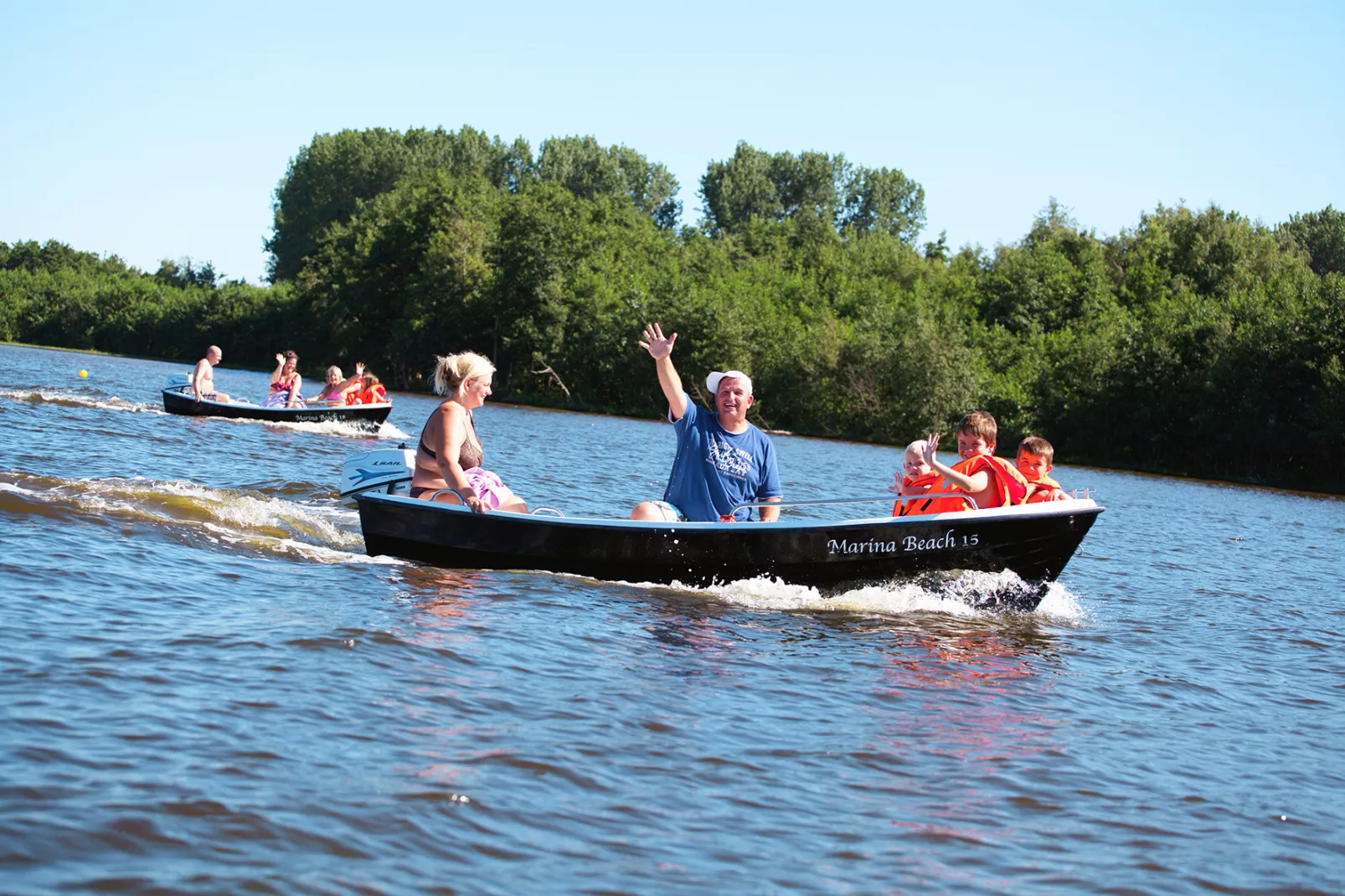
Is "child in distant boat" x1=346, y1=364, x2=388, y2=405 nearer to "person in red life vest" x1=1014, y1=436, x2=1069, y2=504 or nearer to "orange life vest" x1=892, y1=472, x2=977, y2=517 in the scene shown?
"orange life vest" x1=892, y1=472, x2=977, y2=517

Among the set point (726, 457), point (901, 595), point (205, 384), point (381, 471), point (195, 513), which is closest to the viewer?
point (726, 457)

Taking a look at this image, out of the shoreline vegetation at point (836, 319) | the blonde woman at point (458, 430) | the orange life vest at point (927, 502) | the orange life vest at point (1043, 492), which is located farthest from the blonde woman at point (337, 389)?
the shoreline vegetation at point (836, 319)

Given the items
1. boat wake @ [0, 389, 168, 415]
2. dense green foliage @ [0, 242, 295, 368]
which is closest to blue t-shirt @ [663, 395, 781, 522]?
boat wake @ [0, 389, 168, 415]

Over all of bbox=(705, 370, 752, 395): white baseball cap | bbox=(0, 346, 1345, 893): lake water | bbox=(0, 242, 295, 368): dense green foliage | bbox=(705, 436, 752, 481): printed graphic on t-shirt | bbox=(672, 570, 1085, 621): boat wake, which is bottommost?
bbox=(0, 346, 1345, 893): lake water

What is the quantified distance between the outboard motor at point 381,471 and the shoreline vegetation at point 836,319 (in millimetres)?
34748

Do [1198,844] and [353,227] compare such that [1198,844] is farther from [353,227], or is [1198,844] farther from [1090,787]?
[353,227]

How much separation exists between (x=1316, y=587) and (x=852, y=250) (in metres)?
60.1

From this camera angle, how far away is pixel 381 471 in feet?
33.6

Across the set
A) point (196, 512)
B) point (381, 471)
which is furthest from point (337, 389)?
point (381, 471)

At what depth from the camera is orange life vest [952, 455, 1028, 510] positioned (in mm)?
8898

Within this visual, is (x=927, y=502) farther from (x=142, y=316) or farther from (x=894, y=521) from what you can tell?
(x=142, y=316)

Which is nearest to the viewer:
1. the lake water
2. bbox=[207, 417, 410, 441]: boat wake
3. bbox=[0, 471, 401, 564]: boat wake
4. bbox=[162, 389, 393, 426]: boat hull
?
the lake water

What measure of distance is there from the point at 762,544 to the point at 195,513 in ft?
16.1

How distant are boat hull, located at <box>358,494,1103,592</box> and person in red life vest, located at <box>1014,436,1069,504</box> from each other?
56 centimetres
